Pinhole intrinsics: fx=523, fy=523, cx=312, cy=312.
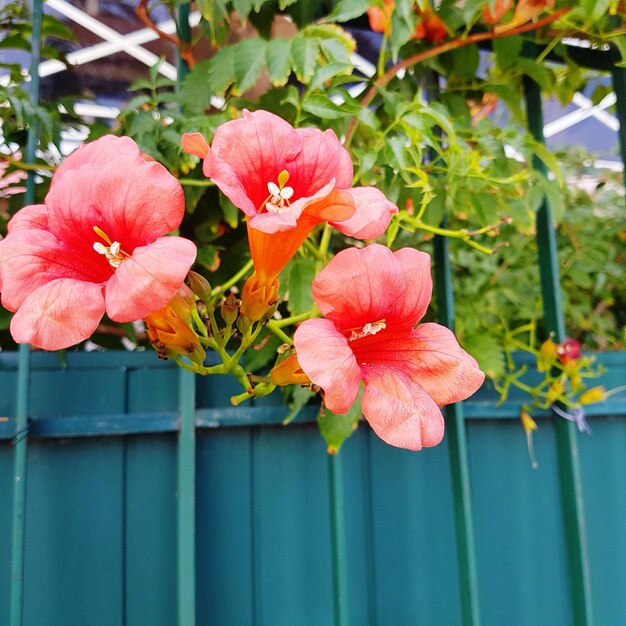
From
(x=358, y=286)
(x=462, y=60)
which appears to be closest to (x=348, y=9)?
(x=462, y=60)

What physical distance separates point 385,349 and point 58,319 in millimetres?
356

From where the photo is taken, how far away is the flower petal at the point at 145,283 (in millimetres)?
471

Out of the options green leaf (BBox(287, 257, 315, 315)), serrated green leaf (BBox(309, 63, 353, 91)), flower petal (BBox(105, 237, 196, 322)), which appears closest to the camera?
flower petal (BBox(105, 237, 196, 322))

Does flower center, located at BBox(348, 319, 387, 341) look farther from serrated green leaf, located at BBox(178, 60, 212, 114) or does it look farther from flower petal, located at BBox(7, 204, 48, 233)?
serrated green leaf, located at BBox(178, 60, 212, 114)

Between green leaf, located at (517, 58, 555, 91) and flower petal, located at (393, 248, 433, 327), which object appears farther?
green leaf, located at (517, 58, 555, 91)

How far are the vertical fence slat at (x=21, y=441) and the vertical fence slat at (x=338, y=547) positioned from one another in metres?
0.65

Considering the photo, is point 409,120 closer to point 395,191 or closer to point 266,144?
point 395,191

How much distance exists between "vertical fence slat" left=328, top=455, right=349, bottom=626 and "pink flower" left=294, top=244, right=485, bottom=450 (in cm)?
68

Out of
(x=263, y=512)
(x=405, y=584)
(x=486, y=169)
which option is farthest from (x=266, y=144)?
(x=405, y=584)

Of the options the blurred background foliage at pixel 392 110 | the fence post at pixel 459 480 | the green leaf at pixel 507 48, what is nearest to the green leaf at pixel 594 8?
the blurred background foliage at pixel 392 110

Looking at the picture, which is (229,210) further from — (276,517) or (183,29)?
(276,517)

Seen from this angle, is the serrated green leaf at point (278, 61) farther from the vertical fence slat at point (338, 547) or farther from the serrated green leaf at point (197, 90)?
the vertical fence slat at point (338, 547)

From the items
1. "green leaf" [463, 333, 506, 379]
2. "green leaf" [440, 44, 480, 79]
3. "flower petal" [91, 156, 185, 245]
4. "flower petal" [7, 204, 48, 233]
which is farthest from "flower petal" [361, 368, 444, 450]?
"green leaf" [440, 44, 480, 79]

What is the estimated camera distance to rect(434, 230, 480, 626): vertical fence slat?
131 centimetres
